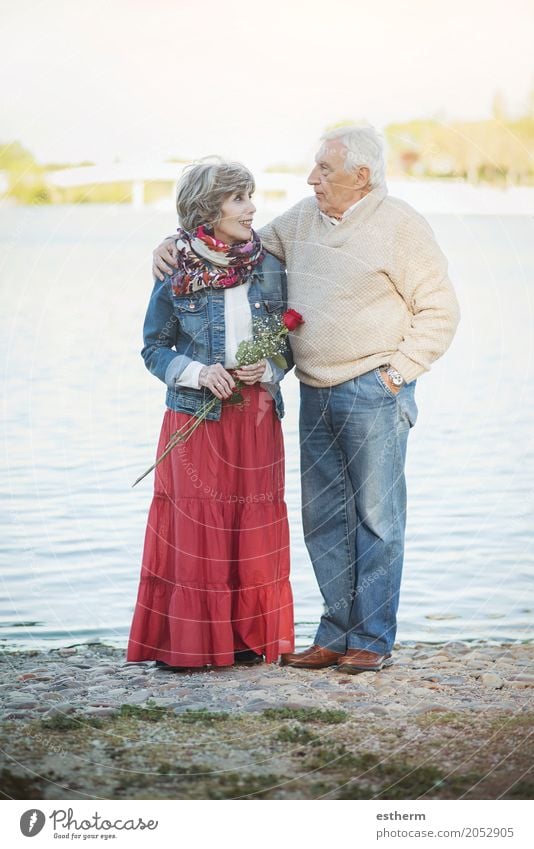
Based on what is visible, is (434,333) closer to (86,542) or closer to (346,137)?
(346,137)

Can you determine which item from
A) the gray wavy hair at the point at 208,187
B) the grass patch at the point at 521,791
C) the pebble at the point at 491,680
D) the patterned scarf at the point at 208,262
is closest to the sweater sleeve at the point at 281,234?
the patterned scarf at the point at 208,262

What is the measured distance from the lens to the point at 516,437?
9.52 m

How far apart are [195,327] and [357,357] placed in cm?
56

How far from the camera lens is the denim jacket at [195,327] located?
4605 mm

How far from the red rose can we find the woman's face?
0.94 ft

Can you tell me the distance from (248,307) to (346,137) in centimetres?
65

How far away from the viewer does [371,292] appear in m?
4.53

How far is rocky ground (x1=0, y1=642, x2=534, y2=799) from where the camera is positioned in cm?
413

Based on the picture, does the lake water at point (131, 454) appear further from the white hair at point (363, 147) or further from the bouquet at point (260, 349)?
the white hair at point (363, 147)

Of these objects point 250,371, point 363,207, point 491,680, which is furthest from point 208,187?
point 491,680

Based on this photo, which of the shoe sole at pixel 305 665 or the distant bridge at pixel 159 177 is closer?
the shoe sole at pixel 305 665

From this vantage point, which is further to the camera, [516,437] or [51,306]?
[51,306]

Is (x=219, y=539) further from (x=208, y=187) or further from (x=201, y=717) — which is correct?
(x=208, y=187)
